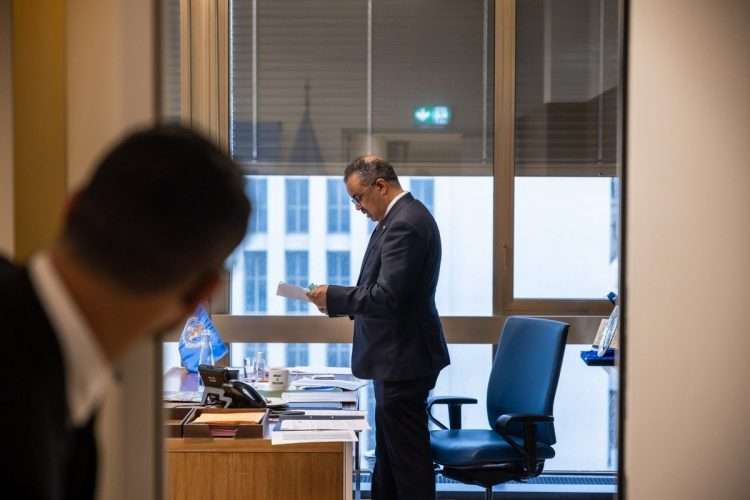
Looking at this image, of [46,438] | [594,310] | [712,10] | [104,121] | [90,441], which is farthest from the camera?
[594,310]

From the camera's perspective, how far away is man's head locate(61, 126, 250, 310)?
93cm

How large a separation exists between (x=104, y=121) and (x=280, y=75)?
3.17 metres

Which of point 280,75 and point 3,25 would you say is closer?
point 3,25

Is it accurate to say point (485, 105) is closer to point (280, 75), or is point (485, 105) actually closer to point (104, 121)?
point (280, 75)

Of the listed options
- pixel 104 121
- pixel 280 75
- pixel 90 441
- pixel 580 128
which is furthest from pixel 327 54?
pixel 90 441

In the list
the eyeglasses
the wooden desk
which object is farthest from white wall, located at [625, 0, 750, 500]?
the eyeglasses

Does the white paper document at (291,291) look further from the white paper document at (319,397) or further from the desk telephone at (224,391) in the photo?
the desk telephone at (224,391)

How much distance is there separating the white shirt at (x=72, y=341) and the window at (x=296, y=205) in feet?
12.3

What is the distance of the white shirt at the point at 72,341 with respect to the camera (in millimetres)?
899

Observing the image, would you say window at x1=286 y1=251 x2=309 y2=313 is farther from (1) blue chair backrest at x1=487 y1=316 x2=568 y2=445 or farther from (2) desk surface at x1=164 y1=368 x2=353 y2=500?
(2) desk surface at x1=164 y1=368 x2=353 y2=500

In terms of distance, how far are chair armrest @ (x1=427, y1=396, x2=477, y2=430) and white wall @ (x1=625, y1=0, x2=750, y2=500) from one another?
2.23 metres

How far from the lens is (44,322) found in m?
0.89

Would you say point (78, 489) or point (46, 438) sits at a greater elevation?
point (46, 438)

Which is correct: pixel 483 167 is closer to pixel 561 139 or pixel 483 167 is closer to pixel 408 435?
pixel 561 139
